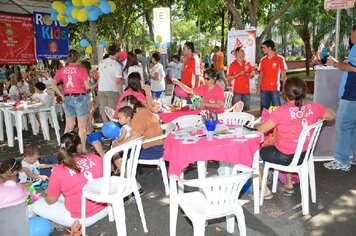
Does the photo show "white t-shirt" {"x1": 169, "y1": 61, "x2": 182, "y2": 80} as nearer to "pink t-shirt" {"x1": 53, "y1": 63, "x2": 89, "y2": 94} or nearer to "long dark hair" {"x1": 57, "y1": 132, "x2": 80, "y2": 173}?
"pink t-shirt" {"x1": 53, "y1": 63, "x2": 89, "y2": 94}

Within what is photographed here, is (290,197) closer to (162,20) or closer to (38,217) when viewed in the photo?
(38,217)

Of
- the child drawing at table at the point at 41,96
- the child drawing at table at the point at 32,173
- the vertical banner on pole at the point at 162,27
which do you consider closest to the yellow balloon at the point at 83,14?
the child drawing at table at the point at 41,96

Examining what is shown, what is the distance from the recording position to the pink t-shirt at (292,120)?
3754 mm

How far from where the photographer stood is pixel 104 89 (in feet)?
22.5

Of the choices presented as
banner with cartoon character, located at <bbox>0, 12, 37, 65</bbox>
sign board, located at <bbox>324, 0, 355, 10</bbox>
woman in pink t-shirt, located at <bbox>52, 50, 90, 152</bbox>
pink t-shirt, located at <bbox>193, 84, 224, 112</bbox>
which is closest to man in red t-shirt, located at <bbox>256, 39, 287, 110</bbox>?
sign board, located at <bbox>324, 0, 355, 10</bbox>

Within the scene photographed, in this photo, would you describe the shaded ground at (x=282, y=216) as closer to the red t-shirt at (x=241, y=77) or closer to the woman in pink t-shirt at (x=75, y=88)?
the woman in pink t-shirt at (x=75, y=88)

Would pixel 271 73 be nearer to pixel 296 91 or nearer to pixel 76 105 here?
pixel 296 91

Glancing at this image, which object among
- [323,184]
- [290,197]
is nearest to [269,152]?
[290,197]

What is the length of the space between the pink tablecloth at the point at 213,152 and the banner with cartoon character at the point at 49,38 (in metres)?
9.87

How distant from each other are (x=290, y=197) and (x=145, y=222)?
1.73 meters

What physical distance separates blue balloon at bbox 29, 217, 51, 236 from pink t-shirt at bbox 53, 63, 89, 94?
10.7 ft

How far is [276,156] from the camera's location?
153 inches

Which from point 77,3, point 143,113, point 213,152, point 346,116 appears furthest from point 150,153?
point 77,3

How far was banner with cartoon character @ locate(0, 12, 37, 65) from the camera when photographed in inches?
437
